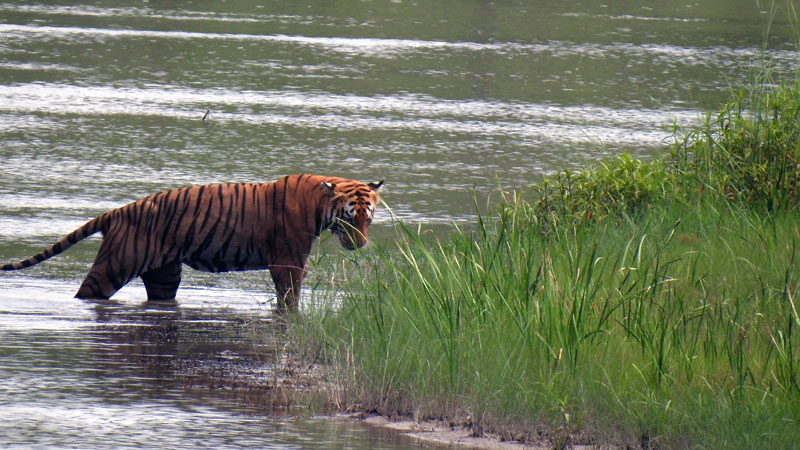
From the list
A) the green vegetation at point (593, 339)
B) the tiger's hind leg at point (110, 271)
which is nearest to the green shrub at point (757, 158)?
the green vegetation at point (593, 339)

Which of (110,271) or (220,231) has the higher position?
(220,231)

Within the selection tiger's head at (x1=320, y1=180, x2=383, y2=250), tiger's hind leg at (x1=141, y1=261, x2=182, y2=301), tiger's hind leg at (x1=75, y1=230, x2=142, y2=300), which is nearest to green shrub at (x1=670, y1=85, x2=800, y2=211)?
tiger's head at (x1=320, y1=180, x2=383, y2=250)

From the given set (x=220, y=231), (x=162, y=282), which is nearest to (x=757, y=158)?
(x=220, y=231)

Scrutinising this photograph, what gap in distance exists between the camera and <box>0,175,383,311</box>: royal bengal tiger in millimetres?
7594

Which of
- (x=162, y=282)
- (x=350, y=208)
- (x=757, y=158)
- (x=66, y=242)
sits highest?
(x=757, y=158)

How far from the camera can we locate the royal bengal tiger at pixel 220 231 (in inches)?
299

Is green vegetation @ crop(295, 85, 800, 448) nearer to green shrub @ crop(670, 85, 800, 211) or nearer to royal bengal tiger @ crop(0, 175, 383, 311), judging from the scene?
green shrub @ crop(670, 85, 800, 211)

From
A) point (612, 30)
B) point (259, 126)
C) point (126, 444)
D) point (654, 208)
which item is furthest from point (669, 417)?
point (612, 30)

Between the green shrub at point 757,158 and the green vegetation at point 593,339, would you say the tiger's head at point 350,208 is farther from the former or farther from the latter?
the green shrub at point 757,158

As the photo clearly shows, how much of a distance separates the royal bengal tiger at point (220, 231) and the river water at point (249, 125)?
0.20 meters

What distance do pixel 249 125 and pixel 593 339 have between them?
7.69 metres

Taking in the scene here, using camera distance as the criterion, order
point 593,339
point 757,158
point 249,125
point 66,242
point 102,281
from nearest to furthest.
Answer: point 593,339 → point 757,158 → point 102,281 → point 66,242 → point 249,125

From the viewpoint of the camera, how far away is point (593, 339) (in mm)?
5094

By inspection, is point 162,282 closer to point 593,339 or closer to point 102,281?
point 102,281
